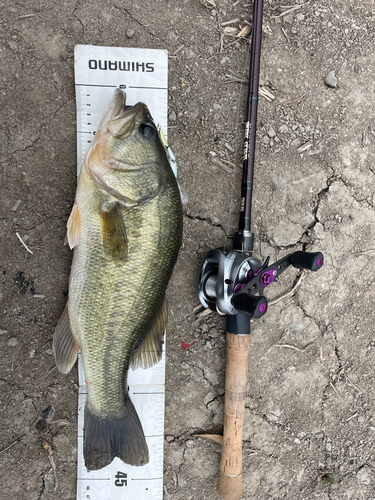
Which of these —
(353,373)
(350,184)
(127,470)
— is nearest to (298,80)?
(350,184)

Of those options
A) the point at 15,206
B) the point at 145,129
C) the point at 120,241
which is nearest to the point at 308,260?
the point at 120,241

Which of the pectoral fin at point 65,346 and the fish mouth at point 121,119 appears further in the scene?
the pectoral fin at point 65,346

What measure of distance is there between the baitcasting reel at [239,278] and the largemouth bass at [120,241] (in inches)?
16.4

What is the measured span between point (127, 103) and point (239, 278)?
1.48 metres

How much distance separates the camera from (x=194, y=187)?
101 inches

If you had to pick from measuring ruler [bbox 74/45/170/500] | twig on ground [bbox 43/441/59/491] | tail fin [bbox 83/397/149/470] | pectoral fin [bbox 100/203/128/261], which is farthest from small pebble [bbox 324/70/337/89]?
twig on ground [bbox 43/441/59/491]

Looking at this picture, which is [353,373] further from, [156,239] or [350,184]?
[156,239]

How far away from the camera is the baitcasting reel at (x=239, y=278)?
182cm

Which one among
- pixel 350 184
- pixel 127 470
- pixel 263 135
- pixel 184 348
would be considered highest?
pixel 263 135

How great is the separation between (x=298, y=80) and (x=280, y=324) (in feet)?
6.42

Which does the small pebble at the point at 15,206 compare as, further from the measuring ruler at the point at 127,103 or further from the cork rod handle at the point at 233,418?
the cork rod handle at the point at 233,418

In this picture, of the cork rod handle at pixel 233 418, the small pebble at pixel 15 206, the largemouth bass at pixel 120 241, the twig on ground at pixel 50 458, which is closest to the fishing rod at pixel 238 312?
the cork rod handle at pixel 233 418

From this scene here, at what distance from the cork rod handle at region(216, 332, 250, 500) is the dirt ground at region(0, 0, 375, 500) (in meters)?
0.19

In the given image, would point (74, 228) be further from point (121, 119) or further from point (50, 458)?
point (50, 458)
